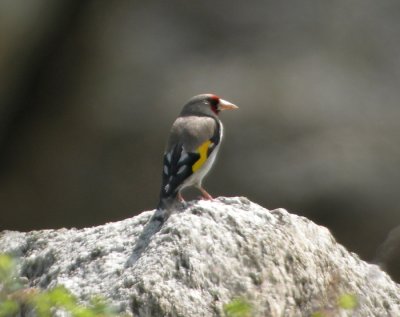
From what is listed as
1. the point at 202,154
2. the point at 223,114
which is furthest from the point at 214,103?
the point at 223,114

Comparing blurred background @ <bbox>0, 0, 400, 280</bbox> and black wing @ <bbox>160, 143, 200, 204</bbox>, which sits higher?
black wing @ <bbox>160, 143, 200, 204</bbox>

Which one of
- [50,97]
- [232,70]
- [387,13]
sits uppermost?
[387,13]

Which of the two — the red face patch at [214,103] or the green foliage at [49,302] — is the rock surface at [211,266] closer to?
the green foliage at [49,302]

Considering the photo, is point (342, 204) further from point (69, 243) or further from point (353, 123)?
point (69, 243)

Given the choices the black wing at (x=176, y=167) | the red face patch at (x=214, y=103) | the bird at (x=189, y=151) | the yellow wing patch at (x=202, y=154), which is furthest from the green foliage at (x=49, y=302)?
the red face patch at (x=214, y=103)

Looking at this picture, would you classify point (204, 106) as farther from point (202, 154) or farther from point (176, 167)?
point (176, 167)

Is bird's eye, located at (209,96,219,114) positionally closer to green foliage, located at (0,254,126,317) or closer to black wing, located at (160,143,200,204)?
black wing, located at (160,143,200,204)

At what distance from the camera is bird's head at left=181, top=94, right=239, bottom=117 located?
367 inches

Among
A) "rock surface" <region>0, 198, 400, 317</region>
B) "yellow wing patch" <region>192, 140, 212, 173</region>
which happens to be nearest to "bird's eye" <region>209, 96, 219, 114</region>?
"yellow wing patch" <region>192, 140, 212, 173</region>

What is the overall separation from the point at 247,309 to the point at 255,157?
7.36 meters

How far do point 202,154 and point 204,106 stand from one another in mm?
970

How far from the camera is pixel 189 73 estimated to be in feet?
40.2

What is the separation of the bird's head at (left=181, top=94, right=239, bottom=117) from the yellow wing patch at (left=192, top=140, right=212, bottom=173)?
665 mm

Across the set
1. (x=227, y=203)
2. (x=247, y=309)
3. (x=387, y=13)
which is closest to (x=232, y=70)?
(x=387, y=13)
